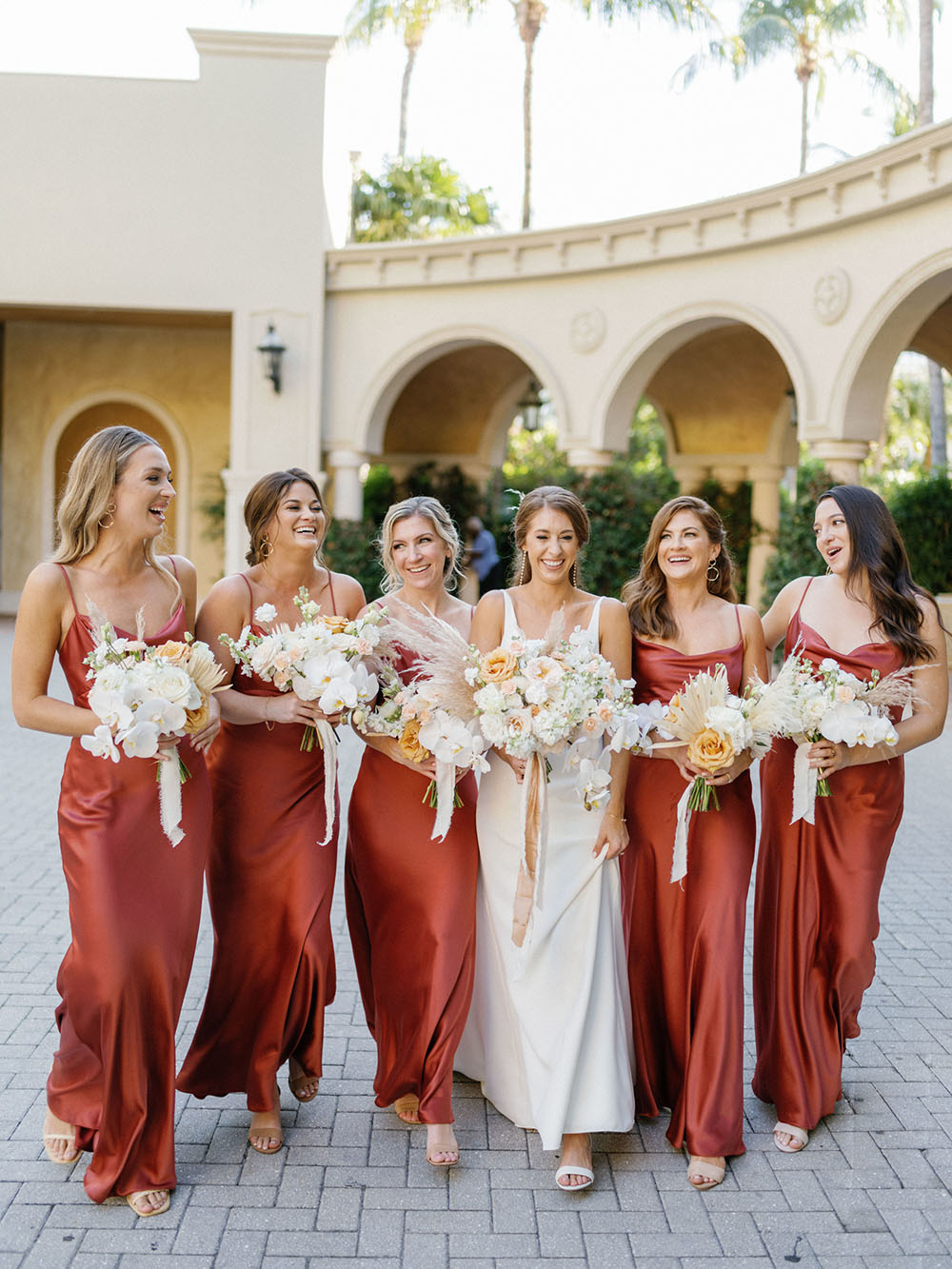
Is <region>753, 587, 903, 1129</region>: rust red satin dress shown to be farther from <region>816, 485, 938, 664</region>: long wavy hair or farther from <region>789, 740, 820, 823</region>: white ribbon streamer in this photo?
<region>789, 740, 820, 823</region>: white ribbon streamer

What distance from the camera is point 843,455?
13.0 m

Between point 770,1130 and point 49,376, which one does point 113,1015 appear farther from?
point 49,376

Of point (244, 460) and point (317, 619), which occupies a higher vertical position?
point (244, 460)

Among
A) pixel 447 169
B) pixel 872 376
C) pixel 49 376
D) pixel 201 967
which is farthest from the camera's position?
pixel 447 169

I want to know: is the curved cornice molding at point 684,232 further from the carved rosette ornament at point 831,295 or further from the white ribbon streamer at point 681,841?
the white ribbon streamer at point 681,841

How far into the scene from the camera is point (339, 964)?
18.6 ft

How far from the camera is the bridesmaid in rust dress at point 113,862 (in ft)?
11.3

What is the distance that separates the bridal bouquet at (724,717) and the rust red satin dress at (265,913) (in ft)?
4.06

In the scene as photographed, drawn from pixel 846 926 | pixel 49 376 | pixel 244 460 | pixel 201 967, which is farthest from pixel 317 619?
pixel 49 376

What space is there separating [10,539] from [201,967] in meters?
16.5

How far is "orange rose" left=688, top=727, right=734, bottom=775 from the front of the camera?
140 inches

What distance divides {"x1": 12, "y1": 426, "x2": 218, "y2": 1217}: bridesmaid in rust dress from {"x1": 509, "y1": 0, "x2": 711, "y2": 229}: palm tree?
22.5 m

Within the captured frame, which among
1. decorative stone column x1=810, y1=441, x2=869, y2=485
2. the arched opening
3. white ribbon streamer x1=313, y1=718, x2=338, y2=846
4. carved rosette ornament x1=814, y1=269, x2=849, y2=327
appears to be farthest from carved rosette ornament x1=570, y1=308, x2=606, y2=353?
white ribbon streamer x1=313, y1=718, x2=338, y2=846

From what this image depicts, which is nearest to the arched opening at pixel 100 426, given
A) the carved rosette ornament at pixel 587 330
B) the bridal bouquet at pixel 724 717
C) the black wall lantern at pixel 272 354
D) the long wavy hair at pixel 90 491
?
the black wall lantern at pixel 272 354
